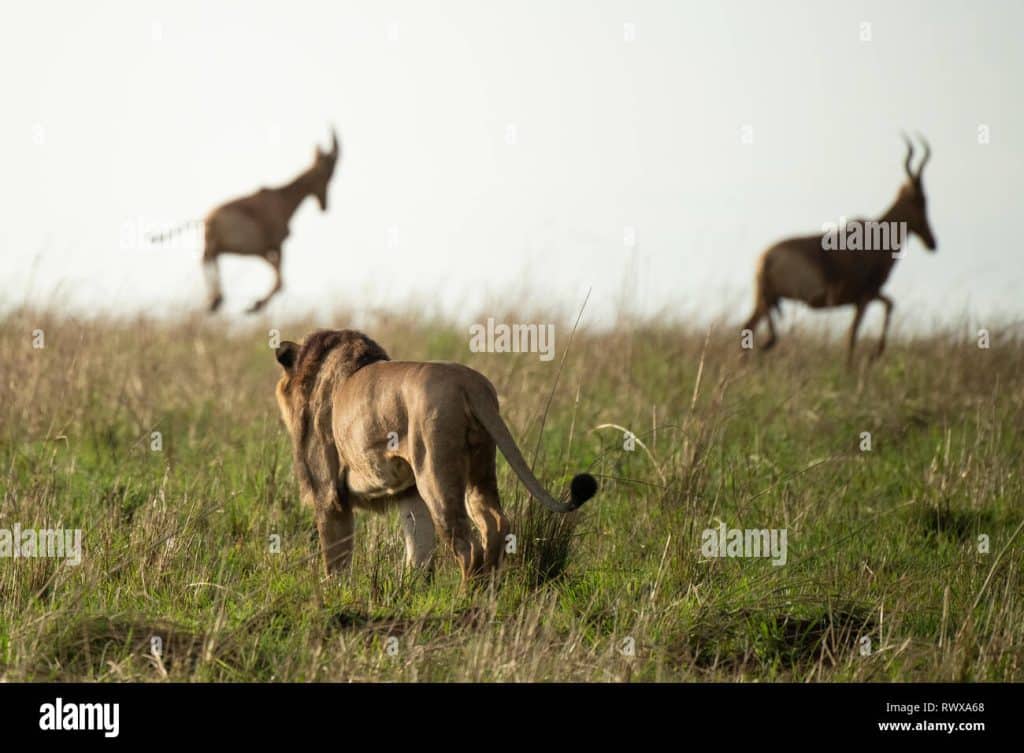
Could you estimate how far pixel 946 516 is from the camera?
8109 mm

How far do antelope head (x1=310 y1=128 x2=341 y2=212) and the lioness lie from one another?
11.6m

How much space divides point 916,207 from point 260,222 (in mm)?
7602

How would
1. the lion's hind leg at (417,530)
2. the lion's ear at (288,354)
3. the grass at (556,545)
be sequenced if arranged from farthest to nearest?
1. the lion's ear at (288,354)
2. the lion's hind leg at (417,530)
3. the grass at (556,545)

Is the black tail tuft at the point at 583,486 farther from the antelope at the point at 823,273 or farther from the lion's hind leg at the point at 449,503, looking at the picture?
the antelope at the point at 823,273

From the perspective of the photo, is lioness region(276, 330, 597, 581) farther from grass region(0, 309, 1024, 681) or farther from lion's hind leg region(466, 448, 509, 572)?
grass region(0, 309, 1024, 681)

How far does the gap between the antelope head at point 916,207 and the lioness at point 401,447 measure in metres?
11.4

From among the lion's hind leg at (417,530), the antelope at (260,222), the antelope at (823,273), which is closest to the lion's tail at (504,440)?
the lion's hind leg at (417,530)

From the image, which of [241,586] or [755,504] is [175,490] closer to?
[241,586]

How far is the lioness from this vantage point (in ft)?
19.5

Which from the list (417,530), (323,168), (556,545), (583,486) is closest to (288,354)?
(417,530)

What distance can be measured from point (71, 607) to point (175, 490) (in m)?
2.20

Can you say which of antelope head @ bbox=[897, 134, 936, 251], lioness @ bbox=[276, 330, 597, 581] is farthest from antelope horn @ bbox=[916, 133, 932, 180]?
lioness @ bbox=[276, 330, 597, 581]

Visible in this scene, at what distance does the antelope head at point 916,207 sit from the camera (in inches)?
665

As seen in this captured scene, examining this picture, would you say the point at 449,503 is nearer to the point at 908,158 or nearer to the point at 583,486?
the point at 583,486
